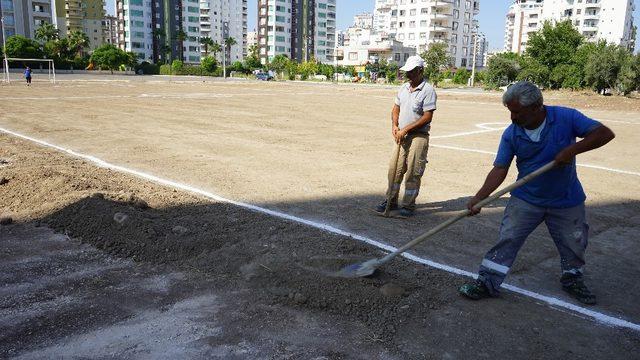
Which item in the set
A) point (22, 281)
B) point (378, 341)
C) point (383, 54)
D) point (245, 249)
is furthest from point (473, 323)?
point (383, 54)

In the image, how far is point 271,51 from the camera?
127125mm

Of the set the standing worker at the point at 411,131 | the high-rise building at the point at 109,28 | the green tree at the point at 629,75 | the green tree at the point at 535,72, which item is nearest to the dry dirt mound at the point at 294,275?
the standing worker at the point at 411,131

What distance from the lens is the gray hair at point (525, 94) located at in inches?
133

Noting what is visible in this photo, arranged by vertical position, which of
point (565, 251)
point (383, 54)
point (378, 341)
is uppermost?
point (383, 54)

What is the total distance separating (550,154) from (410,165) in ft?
7.70

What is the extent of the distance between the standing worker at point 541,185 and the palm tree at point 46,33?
95036mm

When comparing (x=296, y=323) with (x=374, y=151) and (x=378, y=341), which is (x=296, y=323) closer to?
(x=378, y=341)

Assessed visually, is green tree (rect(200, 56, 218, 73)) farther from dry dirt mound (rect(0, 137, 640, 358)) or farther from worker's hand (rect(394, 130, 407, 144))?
worker's hand (rect(394, 130, 407, 144))

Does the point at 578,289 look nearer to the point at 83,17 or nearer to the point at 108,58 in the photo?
the point at 108,58

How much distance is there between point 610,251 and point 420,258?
197 cm

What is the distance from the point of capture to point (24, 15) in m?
86.6

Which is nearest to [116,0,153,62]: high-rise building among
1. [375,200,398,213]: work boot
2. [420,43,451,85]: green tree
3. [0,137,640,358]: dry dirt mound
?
[420,43,451,85]: green tree

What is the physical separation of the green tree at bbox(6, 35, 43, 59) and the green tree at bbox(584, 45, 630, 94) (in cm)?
6864

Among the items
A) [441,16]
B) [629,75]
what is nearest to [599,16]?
[441,16]
